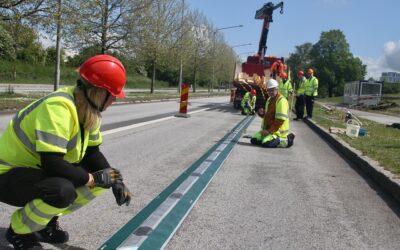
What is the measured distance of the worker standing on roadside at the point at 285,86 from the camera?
68.7 feet

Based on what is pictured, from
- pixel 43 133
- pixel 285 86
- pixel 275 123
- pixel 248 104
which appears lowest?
pixel 248 104

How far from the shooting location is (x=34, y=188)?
10.1ft

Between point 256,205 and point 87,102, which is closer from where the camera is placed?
point 87,102

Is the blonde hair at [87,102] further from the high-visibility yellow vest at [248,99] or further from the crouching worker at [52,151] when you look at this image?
the high-visibility yellow vest at [248,99]

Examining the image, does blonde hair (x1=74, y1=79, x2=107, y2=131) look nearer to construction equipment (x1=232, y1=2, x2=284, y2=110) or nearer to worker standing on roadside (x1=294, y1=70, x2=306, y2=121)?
worker standing on roadside (x1=294, y1=70, x2=306, y2=121)

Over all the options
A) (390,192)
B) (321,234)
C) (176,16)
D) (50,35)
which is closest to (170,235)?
(321,234)

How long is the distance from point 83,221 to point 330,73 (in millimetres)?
98267

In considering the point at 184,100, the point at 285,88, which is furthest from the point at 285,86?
the point at 184,100

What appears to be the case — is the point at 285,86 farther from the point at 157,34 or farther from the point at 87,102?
the point at 87,102

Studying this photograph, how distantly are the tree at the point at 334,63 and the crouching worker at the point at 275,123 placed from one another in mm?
87808

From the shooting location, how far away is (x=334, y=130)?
13875mm

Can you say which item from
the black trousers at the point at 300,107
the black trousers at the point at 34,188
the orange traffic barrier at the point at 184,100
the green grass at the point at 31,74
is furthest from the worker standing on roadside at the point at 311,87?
the green grass at the point at 31,74

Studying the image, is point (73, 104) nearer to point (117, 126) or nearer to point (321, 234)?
point (321, 234)

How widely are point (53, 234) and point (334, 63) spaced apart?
101 meters
